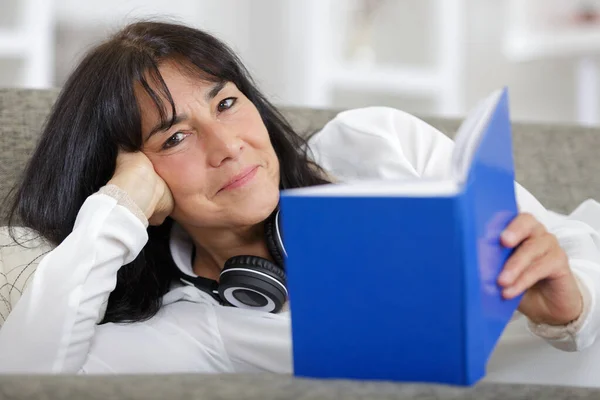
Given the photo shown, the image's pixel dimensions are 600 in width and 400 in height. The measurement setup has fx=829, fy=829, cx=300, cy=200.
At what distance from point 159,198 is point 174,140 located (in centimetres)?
9

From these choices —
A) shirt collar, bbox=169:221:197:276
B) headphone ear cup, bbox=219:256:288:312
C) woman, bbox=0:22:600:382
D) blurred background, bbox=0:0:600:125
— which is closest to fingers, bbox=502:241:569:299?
woman, bbox=0:22:600:382

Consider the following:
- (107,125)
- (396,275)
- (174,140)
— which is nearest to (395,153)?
(174,140)

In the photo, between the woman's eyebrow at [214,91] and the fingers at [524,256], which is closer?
the fingers at [524,256]

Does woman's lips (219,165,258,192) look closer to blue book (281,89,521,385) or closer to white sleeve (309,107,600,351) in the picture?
white sleeve (309,107,600,351)

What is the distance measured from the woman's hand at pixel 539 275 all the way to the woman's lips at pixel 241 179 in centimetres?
45

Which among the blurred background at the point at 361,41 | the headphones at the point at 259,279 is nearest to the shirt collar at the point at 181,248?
the headphones at the point at 259,279

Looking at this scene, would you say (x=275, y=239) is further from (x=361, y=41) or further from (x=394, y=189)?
(x=361, y=41)

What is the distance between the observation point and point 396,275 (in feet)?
2.38

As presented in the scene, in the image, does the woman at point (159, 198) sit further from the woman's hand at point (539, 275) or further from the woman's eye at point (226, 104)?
the woman's hand at point (539, 275)

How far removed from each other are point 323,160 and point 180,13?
72.8 inches

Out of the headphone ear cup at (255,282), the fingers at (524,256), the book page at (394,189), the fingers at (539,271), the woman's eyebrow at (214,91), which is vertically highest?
the book page at (394,189)

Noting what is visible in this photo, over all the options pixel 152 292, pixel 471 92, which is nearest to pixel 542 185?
pixel 152 292

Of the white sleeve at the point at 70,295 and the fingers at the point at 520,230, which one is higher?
the fingers at the point at 520,230

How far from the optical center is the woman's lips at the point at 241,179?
1.25 metres
